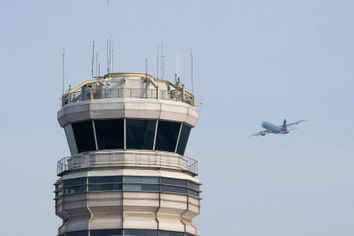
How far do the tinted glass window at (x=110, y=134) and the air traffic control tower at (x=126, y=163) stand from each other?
89 mm

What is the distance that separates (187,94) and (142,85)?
501 centimetres

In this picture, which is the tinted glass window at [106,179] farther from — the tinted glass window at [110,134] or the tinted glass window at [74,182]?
the tinted glass window at [110,134]

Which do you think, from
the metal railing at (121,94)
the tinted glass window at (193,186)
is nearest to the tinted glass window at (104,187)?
the tinted glass window at (193,186)

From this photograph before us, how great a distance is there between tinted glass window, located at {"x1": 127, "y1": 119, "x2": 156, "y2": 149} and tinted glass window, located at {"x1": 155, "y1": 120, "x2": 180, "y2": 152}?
2.40 ft

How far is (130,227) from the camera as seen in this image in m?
104

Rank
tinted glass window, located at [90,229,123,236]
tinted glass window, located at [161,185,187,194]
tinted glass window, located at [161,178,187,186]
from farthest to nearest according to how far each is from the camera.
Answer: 1. tinted glass window, located at [161,178,187,186]
2. tinted glass window, located at [161,185,187,194]
3. tinted glass window, located at [90,229,123,236]

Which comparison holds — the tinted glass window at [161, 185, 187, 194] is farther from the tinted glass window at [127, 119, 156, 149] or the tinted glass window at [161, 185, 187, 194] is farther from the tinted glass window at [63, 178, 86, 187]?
the tinted glass window at [63, 178, 86, 187]

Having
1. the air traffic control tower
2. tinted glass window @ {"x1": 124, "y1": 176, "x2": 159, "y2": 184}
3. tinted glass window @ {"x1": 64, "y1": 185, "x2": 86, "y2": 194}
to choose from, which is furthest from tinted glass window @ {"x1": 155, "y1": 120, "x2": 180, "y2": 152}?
tinted glass window @ {"x1": 64, "y1": 185, "x2": 86, "y2": 194}

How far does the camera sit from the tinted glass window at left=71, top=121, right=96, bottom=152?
349 ft

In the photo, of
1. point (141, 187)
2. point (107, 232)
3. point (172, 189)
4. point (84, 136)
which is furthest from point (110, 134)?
point (107, 232)

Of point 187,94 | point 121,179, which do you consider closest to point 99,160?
point 121,179

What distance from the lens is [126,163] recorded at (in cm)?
10475

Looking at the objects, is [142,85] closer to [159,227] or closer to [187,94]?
[187,94]

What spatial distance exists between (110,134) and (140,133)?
2.72 metres
